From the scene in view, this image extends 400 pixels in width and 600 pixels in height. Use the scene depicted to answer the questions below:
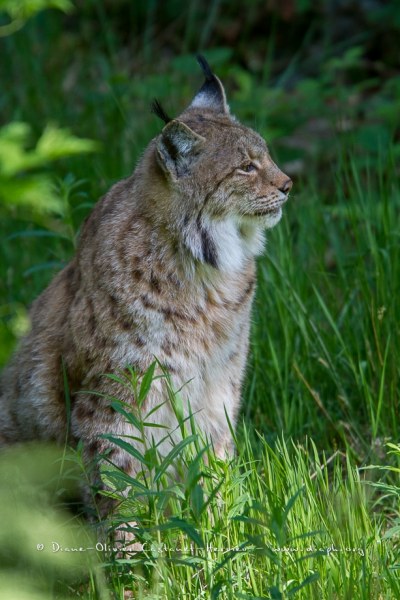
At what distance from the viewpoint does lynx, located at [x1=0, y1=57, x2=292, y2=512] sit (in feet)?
12.9

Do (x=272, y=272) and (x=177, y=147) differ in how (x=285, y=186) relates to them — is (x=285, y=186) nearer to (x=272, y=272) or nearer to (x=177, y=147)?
(x=177, y=147)

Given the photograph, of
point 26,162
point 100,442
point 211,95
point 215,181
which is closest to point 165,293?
point 215,181

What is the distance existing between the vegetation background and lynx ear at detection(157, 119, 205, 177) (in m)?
0.29

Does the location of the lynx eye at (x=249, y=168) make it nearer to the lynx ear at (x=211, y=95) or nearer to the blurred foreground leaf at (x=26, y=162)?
the lynx ear at (x=211, y=95)

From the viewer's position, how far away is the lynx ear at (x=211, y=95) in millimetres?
4488

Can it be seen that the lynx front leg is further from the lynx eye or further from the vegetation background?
the lynx eye

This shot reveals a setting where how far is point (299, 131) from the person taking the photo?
27.4 ft

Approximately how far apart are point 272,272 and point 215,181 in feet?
3.55

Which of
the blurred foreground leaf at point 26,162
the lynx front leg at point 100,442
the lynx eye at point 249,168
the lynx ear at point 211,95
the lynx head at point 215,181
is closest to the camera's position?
the blurred foreground leaf at point 26,162

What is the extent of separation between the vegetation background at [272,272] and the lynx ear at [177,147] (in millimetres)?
290

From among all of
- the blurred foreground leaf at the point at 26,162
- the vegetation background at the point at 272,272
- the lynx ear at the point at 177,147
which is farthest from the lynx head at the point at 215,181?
the blurred foreground leaf at the point at 26,162

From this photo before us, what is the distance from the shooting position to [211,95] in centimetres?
451

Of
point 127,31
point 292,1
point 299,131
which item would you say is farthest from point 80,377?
point 127,31

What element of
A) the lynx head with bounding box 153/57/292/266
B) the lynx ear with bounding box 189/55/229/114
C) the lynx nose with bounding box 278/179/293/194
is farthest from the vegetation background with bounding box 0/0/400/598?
the lynx nose with bounding box 278/179/293/194
